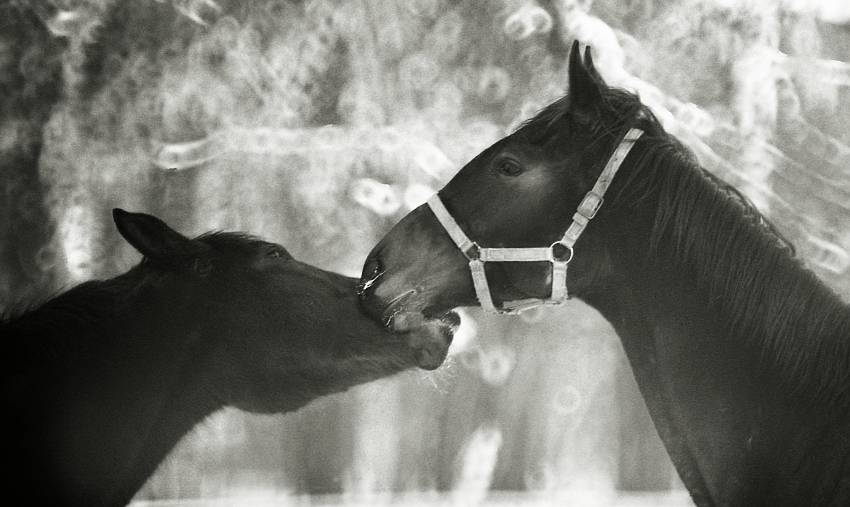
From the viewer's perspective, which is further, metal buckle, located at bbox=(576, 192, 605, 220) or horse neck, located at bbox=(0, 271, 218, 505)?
horse neck, located at bbox=(0, 271, 218, 505)

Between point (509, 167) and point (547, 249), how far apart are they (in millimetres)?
269

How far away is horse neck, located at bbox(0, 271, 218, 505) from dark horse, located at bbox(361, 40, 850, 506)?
32.6 inches

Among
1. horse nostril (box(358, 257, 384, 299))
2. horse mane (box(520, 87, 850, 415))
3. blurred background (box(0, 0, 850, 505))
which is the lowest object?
blurred background (box(0, 0, 850, 505))

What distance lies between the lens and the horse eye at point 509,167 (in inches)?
83.8

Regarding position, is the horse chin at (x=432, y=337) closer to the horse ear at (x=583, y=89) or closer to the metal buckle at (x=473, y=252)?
the metal buckle at (x=473, y=252)

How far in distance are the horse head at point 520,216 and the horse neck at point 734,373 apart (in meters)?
0.12

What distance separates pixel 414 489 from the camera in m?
4.64

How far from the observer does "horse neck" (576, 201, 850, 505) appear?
5.83 ft

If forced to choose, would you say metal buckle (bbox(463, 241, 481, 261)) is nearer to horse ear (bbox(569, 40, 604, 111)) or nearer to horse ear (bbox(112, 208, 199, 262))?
horse ear (bbox(569, 40, 604, 111))

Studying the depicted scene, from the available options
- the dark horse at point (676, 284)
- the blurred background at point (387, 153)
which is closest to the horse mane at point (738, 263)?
the dark horse at point (676, 284)

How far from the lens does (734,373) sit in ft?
6.22

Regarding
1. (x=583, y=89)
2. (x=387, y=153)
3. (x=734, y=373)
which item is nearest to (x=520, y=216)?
(x=583, y=89)

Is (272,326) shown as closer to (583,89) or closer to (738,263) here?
(583,89)

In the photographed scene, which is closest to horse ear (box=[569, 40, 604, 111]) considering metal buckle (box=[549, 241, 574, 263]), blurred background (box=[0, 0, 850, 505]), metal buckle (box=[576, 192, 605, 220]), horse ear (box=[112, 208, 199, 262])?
metal buckle (box=[576, 192, 605, 220])
